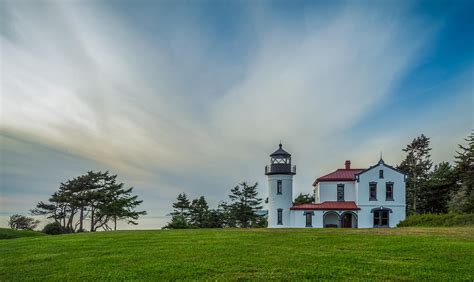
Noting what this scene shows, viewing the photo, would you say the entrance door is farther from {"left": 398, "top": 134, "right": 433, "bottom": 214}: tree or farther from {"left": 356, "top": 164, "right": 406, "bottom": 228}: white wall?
{"left": 398, "top": 134, "right": 433, "bottom": 214}: tree

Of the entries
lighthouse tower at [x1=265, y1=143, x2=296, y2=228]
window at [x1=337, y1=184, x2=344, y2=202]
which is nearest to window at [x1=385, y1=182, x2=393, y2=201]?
window at [x1=337, y1=184, x2=344, y2=202]

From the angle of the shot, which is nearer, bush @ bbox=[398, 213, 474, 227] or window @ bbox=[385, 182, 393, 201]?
bush @ bbox=[398, 213, 474, 227]

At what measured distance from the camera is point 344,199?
33688 millimetres

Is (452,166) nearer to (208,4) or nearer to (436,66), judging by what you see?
(436,66)

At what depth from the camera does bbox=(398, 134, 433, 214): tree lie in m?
41.6

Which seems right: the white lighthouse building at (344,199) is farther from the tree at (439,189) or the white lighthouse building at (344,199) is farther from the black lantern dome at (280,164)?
the tree at (439,189)

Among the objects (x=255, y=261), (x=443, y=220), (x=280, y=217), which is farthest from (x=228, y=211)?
(x=255, y=261)

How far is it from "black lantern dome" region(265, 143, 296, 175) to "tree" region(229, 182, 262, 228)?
312 inches

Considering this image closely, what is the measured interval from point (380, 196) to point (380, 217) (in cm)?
188

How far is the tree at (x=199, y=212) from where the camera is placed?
4034 centimetres

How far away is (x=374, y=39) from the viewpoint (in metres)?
16.0

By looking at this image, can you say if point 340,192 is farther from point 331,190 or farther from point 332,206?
point 332,206

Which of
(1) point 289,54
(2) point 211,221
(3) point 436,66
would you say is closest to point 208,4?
(1) point 289,54

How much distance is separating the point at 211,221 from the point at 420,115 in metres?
26.4
